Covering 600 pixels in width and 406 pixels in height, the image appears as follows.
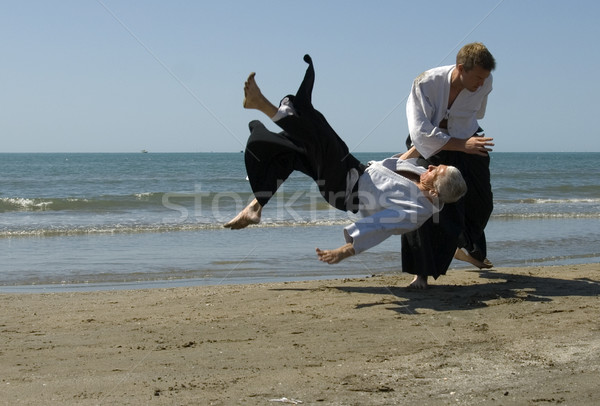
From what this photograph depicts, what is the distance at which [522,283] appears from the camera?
19.7 ft

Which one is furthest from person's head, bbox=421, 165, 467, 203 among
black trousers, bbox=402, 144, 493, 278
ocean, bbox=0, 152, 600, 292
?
ocean, bbox=0, 152, 600, 292

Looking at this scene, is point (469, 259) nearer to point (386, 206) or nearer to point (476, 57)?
point (386, 206)

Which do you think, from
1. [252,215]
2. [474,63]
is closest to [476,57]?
[474,63]

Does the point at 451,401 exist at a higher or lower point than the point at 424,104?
lower

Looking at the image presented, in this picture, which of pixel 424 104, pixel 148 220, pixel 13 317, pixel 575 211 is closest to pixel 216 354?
pixel 13 317

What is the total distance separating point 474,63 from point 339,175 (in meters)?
1.24

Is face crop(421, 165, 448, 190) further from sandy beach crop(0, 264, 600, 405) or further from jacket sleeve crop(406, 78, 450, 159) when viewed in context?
sandy beach crop(0, 264, 600, 405)

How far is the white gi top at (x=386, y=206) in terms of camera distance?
4.80 meters

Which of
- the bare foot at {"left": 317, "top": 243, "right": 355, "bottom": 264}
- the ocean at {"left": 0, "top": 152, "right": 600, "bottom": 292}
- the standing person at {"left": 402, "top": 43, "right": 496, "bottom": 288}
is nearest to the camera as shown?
the bare foot at {"left": 317, "top": 243, "right": 355, "bottom": 264}

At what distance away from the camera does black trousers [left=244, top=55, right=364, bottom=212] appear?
5254 mm

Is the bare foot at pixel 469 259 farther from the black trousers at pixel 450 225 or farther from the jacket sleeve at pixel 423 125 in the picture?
the jacket sleeve at pixel 423 125

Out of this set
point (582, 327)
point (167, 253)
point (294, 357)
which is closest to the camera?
point (294, 357)

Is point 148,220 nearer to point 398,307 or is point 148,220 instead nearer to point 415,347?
point 398,307

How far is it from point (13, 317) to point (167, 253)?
377 centimetres
